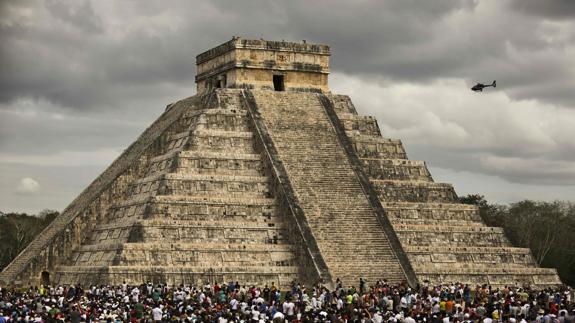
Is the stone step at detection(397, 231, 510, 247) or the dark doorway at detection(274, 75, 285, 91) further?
the dark doorway at detection(274, 75, 285, 91)

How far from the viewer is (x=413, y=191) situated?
1694 inches

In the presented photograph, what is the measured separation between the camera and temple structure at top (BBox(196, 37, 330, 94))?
44312 mm

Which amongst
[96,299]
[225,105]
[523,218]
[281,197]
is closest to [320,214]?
[281,197]

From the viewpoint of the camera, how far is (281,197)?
130ft

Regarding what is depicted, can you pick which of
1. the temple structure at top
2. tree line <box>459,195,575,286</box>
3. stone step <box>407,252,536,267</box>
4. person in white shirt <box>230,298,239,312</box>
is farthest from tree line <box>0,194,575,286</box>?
person in white shirt <box>230,298,239,312</box>

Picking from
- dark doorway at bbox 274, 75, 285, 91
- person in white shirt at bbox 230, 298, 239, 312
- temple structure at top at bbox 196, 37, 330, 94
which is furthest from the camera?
dark doorway at bbox 274, 75, 285, 91

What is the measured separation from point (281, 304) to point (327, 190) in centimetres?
1073

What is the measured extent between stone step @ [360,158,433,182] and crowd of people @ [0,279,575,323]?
6.14 m

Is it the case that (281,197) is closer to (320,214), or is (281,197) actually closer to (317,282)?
(320,214)

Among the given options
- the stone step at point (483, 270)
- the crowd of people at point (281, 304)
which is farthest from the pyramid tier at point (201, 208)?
the stone step at point (483, 270)

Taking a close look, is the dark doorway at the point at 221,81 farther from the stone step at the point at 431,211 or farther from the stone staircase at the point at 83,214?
the stone step at the point at 431,211

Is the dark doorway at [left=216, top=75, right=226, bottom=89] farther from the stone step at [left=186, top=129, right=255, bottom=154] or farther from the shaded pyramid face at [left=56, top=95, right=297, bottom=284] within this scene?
the stone step at [left=186, top=129, right=255, bottom=154]

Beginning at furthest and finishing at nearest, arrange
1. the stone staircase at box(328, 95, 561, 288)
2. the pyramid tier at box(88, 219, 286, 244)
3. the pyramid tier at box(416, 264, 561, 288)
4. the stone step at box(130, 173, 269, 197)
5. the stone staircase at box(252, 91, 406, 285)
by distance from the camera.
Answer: the stone staircase at box(328, 95, 561, 288) < the pyramid tier at box(416, 264, 561, 288) < the stone step at box(130, 173, 269, 197) < the stone staircase at box(252, 91, 406, 285) < the pyramid tier at box(88, 219, 286, 244)

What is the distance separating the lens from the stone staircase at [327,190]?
37844mm
